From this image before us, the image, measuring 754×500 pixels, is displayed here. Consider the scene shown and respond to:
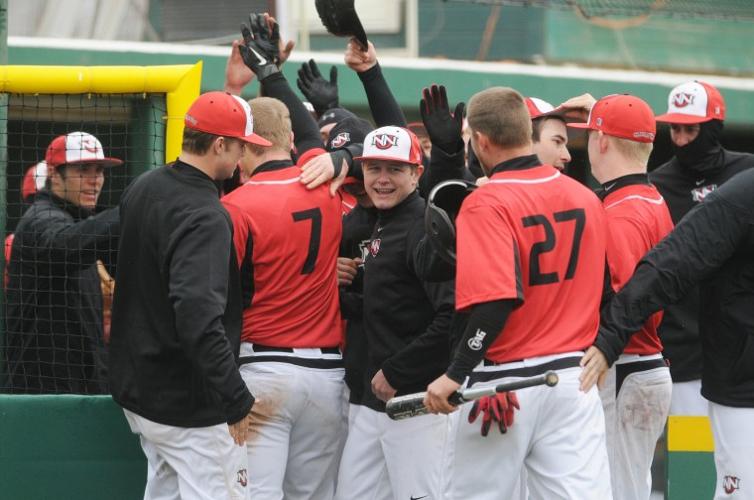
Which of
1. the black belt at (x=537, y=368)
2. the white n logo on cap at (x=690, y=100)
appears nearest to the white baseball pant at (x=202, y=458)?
the black belt at (x=537, y=368)

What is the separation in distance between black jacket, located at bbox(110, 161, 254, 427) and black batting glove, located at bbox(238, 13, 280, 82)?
1.34m

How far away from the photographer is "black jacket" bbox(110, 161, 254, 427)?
4617 mm

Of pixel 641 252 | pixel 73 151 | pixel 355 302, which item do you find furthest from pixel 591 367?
pixel 73 151

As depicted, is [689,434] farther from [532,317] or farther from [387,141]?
[387,141]

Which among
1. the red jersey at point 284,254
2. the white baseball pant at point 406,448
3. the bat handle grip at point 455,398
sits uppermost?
the red jersey at point 284,254

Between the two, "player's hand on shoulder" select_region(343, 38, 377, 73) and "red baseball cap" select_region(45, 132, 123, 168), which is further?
"red baseball cap" select_region(45, 132, 123, 168)

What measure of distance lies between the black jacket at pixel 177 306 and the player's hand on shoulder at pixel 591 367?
1327 millimetres

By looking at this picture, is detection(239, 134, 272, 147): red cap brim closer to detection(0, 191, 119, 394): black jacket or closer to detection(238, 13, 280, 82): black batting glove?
detection(238, 13, 280, 82): black batting glove

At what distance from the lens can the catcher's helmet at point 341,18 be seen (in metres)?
5.92

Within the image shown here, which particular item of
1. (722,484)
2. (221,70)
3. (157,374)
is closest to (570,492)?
(722,484)

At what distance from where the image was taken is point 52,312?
246 inches

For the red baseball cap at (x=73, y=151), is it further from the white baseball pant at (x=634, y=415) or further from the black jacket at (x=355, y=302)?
the white baseball pant at (x=634, y=415)

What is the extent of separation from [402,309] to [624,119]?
134cm

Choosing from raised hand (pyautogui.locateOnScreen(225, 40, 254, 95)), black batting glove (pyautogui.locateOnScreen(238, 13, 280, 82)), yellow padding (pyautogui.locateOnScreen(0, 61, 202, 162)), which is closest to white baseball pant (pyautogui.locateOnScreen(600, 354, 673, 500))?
black batting glove (pyautogui.locateOnScreen(238, 13, 280, 82))
